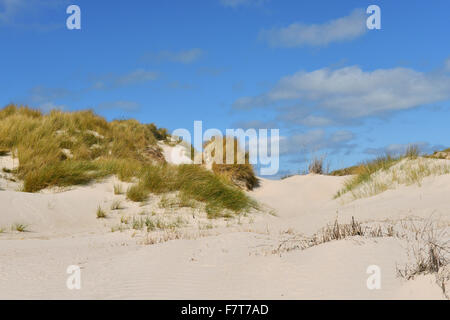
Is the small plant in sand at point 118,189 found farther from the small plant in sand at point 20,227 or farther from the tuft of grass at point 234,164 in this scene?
the tuft of grass at point 234,164

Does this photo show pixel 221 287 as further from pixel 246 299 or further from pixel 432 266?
pixel 432 266

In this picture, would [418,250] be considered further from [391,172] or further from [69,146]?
[69,146]

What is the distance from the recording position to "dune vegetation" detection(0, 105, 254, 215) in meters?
10.2

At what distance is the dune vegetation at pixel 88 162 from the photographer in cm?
1016

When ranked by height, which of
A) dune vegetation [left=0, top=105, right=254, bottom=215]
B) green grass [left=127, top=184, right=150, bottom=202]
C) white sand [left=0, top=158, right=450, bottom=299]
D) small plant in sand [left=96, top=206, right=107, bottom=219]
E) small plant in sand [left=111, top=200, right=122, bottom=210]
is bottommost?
white sand [left=0, top=158, right=450, bottom=299]

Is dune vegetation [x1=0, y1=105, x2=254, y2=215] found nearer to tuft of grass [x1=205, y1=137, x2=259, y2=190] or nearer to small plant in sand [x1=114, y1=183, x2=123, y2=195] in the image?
small plant in sand [x1=114, y1=183, x2=123, y2=195]

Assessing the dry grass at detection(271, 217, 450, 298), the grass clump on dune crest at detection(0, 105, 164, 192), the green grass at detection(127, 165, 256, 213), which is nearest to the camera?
the dry grass at detection(271, 217, 450, 298)

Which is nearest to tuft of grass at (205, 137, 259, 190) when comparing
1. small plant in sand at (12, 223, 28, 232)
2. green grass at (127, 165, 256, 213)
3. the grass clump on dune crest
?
the grass clump on dune crest

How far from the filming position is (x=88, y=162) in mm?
11148

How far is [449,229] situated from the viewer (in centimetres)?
536

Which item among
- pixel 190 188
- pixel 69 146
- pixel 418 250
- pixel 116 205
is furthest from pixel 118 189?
pixel 418 250

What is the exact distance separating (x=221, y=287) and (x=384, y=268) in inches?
49.3

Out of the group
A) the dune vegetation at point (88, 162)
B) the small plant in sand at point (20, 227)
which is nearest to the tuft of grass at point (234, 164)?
the dune vegetation at point (88, 162)
